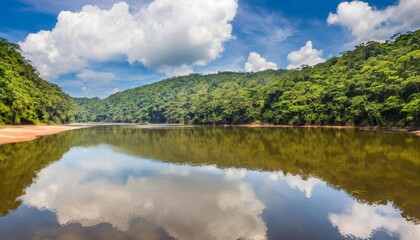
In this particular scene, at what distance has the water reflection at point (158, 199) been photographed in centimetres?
807

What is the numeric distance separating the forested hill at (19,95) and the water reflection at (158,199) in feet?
148

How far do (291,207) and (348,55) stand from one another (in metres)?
106

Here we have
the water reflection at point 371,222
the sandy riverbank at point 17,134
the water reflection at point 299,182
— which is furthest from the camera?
the sandy riverbank at point 17,134

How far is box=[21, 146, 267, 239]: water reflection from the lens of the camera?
318 inches

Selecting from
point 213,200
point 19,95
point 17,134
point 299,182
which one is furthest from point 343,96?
point 19,95

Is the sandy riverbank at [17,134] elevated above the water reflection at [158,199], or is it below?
above

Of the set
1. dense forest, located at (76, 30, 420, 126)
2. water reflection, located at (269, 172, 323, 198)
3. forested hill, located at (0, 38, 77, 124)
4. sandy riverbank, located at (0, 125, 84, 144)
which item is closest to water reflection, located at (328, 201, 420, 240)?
water reflection, located at (269, 172, 323, 198)

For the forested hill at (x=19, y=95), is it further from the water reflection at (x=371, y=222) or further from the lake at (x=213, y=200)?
the water reflection at (x=371, y=222)

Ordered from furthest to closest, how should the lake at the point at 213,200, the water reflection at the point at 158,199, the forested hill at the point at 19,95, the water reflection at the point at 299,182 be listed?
the forested hill at the point at 19,95
the water reflection at the point at 299,182
the water reflection at the point at 158,199
the lake at the point at 213,200

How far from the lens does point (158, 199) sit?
10727mm

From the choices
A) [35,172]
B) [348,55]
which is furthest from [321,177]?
[348,55]

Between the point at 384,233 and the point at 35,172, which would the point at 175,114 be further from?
the point at 384,233

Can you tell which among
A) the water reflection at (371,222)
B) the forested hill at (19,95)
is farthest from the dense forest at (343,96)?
the forested hill at (19,95)

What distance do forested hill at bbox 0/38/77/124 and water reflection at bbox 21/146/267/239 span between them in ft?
148
